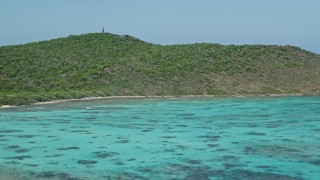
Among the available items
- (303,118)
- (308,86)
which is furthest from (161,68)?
(303,118)

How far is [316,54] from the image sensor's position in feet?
286

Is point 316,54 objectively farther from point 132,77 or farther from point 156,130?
point 156,130

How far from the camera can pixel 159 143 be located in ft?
78.0

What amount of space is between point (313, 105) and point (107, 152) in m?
28.8

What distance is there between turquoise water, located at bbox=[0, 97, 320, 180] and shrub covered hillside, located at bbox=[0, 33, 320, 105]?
1333 cm

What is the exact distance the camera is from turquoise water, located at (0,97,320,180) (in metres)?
17.7

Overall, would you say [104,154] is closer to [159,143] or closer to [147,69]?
[159,143]

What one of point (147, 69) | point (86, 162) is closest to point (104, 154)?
point (86, 162)

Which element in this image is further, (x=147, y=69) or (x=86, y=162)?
(x=147, y=69)

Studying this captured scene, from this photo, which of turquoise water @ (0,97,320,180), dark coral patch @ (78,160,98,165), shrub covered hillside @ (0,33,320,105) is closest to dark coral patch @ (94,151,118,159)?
turquoise water @ (0,97,320,180)

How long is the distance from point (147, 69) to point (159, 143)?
45.5 meters

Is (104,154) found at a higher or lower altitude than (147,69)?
lower

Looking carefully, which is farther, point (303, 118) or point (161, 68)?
point (161, 68)

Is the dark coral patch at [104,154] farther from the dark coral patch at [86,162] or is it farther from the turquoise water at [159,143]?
the dark coral patch at [86,162]
